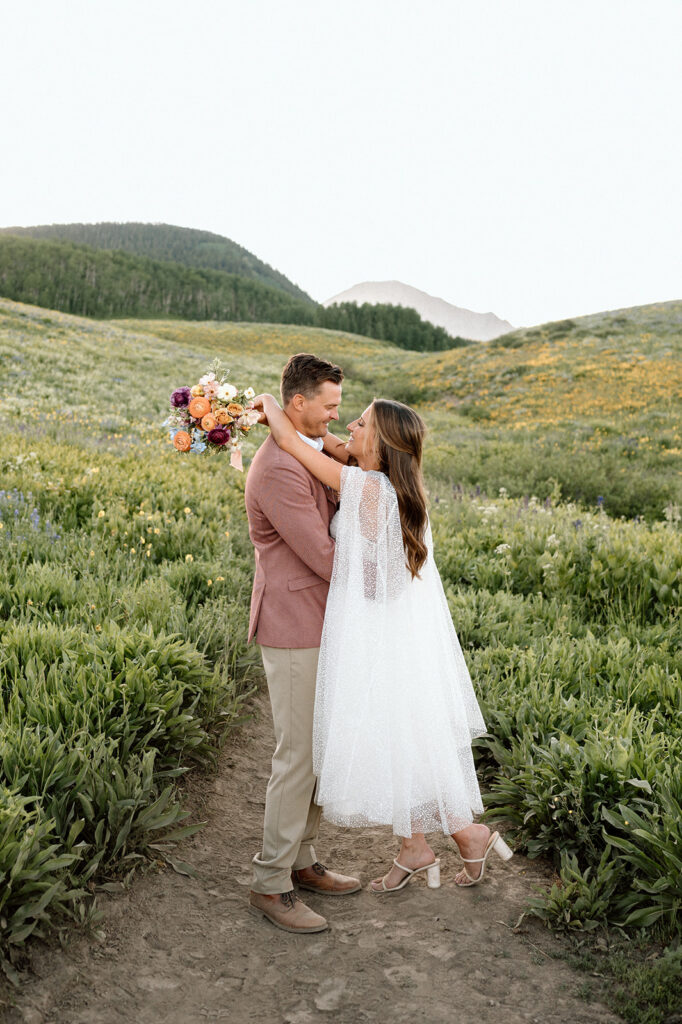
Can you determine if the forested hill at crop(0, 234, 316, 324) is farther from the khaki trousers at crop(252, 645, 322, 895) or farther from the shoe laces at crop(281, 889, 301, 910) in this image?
the shoe laces at crop(281, 889, 301, 910)

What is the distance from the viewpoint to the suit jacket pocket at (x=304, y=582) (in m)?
3.28

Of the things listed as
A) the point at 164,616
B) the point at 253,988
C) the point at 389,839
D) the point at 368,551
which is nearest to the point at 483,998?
the point at 253,988

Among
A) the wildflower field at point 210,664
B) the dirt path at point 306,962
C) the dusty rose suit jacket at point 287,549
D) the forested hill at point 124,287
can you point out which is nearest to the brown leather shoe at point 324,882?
the dirt path at point 306,962

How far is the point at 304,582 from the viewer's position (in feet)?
10.8

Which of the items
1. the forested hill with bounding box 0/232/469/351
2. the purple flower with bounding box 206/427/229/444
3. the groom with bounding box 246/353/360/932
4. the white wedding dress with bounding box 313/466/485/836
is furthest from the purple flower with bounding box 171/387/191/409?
the forested hill with bounding box 0/232/469/351

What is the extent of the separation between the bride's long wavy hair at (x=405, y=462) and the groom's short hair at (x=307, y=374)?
26cm

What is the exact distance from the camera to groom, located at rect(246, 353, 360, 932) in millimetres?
3242

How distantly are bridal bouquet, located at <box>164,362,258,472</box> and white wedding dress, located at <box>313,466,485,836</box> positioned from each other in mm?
644

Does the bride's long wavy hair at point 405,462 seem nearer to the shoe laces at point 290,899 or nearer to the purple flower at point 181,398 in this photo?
the purple flower at point 181,398

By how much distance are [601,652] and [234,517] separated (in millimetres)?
4816

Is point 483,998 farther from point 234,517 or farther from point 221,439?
point 234,517

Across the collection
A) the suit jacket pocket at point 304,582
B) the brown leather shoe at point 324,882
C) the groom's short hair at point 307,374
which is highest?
the groom's short hair at point 307,374

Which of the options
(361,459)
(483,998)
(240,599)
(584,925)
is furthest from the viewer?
(240,599)

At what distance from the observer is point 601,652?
16.3 feet
